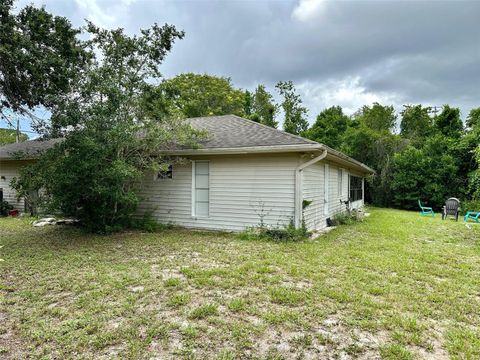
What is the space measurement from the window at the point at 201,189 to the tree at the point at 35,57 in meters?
3.83

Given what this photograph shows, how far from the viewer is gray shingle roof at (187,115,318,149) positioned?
7758 mm

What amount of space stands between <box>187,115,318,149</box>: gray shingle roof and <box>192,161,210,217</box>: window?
2.41ft

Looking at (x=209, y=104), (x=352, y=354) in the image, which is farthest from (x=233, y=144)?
(x=209, y=104)

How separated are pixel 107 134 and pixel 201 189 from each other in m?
3.13

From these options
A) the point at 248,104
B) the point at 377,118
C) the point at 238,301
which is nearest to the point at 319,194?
the point at 238,301

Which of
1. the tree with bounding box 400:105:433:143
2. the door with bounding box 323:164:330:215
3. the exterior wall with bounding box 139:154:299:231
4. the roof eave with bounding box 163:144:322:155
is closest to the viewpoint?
the roof eave with bounding box 163:144:322:155

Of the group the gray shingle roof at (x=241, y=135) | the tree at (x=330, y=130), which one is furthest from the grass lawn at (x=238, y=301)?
the tree at (x=330, y=130)

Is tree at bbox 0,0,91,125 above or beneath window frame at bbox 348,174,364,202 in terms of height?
above

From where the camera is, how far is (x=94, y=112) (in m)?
6.84

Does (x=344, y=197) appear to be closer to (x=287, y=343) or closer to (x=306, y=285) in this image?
(x=306, y=285)

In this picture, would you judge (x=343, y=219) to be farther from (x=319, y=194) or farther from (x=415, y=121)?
(x=415, y=121)

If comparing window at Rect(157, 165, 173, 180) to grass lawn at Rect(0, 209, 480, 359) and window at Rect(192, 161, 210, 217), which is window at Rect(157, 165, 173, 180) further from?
grass lawn at Rect(0, 209, 480, 359)

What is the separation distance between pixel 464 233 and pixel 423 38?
6758mm

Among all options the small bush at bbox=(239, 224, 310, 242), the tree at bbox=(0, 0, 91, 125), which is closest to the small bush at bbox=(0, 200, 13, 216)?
the tree at bbox=(0, 0, 91, 125)
